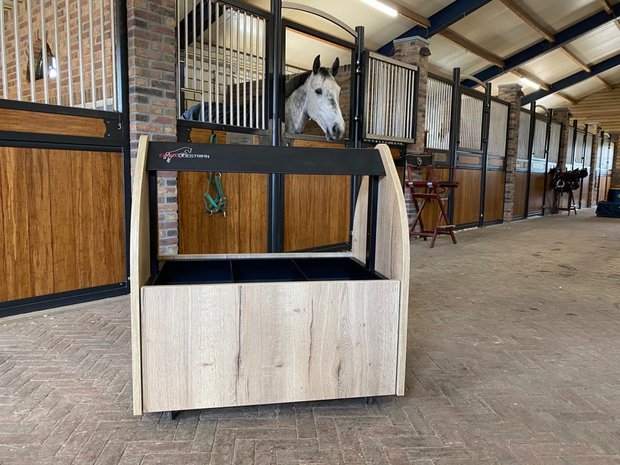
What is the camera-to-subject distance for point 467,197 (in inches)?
344

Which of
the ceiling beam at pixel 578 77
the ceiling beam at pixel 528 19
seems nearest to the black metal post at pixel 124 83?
the ceiling beam at pixel 528 19

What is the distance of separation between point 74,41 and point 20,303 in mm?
2413

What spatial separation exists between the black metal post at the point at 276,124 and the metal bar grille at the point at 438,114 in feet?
11.2

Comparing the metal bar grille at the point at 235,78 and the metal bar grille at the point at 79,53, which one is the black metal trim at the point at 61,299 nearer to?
the metal bar grille at the point at 79,53

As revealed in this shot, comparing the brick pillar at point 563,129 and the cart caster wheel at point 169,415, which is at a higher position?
the brick pillar at point 563,129

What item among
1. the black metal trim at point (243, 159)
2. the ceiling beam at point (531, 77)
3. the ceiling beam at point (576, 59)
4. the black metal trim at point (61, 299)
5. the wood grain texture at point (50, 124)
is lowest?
the black metal trim at point (61, 299)

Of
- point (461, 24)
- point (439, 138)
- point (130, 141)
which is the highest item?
point (461, 24)

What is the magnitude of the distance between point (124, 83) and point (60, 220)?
1.12m

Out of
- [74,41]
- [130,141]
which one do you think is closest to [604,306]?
[130,141]

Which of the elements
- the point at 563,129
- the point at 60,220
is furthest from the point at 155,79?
the point at 563,129

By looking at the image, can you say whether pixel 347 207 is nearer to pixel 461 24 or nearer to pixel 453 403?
pixel 453 403

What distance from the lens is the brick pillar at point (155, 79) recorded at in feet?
11.1

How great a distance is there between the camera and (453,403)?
206 centimetres

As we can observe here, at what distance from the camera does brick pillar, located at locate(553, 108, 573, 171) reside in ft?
41.9
